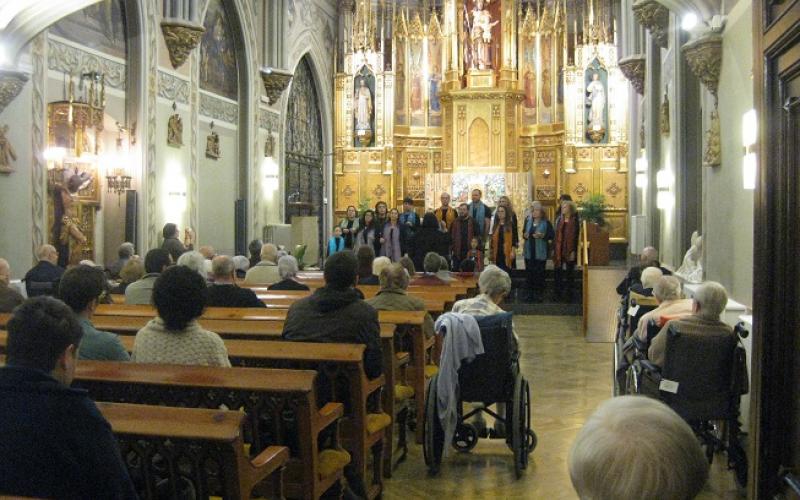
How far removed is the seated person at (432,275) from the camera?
31.2ft

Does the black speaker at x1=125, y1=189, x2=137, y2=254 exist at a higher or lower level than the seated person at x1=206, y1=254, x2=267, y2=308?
higher

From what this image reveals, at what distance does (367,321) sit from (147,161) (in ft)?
29.1

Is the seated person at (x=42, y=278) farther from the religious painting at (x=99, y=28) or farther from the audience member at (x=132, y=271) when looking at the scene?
the religious painting at (x=99, y=28)

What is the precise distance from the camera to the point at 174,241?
9844 mm

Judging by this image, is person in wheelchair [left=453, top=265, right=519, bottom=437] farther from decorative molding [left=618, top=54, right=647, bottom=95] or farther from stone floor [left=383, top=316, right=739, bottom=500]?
decorative molding [left=618, top=54, right=647, bottom=95]

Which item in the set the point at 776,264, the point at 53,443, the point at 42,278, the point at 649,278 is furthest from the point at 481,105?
the point at 53,443

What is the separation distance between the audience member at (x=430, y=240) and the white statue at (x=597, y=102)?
26.5 feet

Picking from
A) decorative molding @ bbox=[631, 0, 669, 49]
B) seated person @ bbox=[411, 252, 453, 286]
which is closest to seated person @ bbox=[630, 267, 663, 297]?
seated person @ bbox=[411, 252, 453, 286]

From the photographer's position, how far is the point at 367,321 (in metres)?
4.73

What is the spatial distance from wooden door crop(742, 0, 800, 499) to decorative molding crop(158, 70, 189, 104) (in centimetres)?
1146

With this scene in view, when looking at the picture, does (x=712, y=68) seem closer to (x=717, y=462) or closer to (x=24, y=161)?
(x=717, y=462)

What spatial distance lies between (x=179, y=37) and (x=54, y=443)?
11.7 m

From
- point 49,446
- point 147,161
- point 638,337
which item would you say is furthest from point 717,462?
point 147,161

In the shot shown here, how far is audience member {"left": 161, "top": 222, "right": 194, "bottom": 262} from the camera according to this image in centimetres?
940
